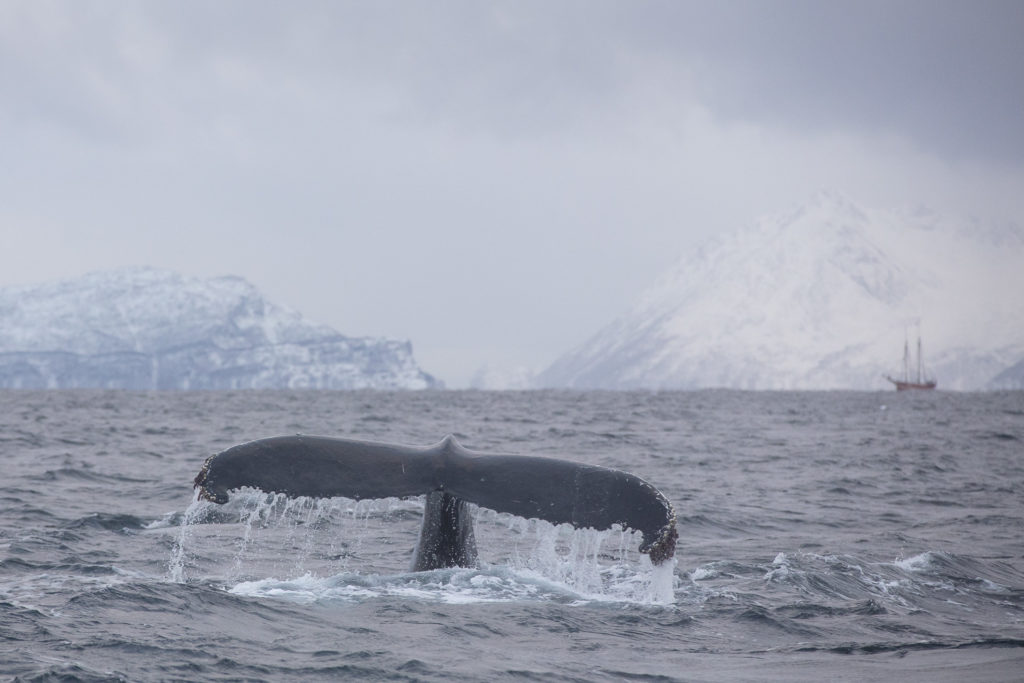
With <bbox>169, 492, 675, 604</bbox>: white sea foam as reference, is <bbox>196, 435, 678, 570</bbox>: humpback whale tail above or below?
above

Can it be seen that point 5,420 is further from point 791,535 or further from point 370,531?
point 791,535

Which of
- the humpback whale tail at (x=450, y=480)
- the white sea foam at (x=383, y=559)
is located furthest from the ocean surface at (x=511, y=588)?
the humpback whale tail at (x=450, y=480)

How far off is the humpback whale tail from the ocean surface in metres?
0.19

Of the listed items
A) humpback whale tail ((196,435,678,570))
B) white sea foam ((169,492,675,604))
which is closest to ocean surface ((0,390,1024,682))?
white sea foam ((169,492,675,604))

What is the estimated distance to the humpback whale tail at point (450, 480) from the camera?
265 inches

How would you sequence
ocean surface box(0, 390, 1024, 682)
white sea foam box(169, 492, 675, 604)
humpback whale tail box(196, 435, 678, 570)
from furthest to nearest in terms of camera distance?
white sea foam box(169, 492, 675, 604) < ocean surface box(0, 390, 1024, 682) < humpback whale tail box(196, 435, 678, 570)

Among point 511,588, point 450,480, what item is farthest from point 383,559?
point 450,480

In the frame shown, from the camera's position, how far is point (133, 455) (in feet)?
65.5

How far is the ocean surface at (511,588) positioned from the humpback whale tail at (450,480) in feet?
0.62

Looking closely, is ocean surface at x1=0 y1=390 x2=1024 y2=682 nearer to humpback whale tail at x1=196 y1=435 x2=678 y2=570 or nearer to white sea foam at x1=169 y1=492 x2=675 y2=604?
white sea foam at x1=169 y1=492 x2=675 y2=604

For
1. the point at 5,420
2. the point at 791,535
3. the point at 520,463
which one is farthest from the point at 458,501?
the point at 5,420

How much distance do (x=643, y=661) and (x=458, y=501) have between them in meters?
1.64

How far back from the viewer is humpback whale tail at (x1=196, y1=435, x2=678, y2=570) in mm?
6734

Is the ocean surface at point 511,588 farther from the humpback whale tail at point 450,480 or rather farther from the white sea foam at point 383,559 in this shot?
the humpback whale tail at point 450,480
